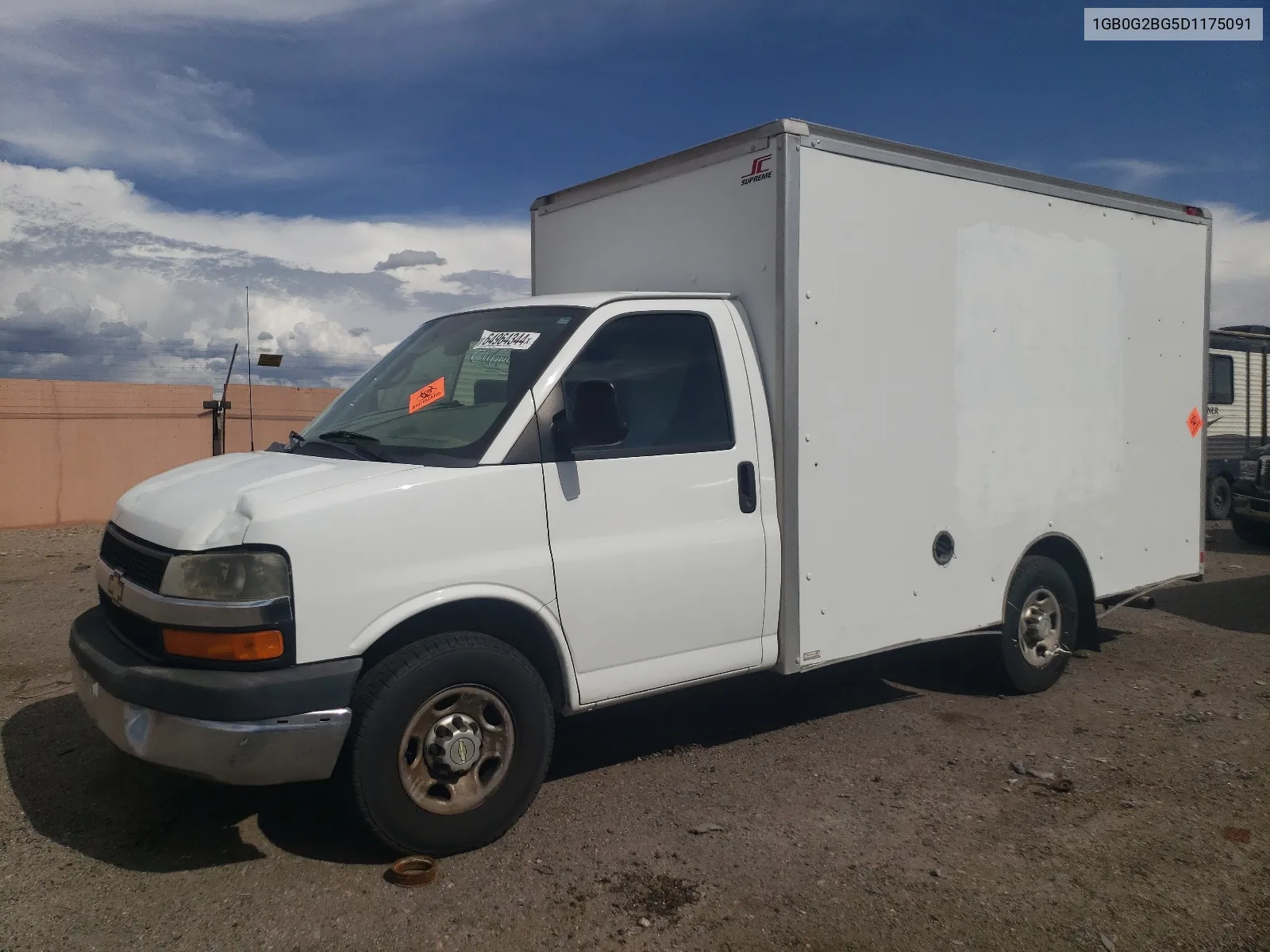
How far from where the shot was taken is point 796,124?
4.77m

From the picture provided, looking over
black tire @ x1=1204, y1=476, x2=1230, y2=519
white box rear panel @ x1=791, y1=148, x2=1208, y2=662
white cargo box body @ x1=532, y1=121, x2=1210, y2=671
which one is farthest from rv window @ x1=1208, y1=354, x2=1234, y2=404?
white cargo box body @ x1=532, y1=121, x2=1210, y2=671

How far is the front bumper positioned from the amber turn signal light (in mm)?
56

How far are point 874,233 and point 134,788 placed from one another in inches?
171

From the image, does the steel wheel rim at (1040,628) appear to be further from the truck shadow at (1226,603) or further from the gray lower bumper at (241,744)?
the gray lower bumper at (241,744)

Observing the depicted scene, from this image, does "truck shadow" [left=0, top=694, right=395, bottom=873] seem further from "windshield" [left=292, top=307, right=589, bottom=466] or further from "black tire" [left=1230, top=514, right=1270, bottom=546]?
"black tire" [left=1230, top=514, right=1270, bottom=546]

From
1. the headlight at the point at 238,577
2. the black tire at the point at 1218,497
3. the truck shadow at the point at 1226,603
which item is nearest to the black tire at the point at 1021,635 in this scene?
the truck shadow at the point at 1226,603

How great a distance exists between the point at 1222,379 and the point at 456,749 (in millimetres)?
17581

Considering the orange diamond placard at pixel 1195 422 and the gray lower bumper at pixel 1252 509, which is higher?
the orange diamond placard at pixel 1195 422

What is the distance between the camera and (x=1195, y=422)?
7180 millimetres

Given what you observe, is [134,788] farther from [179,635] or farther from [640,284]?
[640,284]

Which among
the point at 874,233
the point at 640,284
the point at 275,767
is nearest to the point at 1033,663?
the point at 874,233

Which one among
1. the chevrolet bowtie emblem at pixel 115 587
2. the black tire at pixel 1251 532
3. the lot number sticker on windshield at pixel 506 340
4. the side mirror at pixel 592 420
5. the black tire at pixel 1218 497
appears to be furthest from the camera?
the black tire at pixel 1218 497

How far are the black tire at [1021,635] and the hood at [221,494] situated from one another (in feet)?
12.4

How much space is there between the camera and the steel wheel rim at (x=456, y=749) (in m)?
3.82
